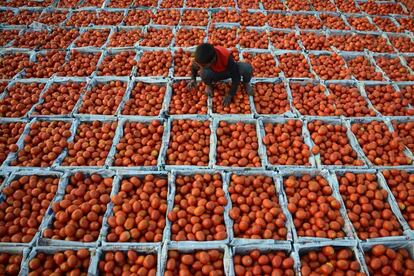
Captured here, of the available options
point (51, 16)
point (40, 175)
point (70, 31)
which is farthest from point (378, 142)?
point (51, 16)

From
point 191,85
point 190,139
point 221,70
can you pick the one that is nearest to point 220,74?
point 221,70

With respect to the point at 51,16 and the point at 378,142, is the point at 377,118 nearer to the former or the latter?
the point at 378,142

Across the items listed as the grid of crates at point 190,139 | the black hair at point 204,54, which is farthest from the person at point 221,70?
the grid of crates at point 190,139

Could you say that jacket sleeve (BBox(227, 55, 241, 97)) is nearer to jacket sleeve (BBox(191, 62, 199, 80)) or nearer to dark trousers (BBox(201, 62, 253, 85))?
dark trousers (BBox(201, 62, 253, 85))

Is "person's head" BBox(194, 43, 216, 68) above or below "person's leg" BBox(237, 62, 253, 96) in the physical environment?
above

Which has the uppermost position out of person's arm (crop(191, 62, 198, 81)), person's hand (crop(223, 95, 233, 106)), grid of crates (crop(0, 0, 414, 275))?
person's arm (crop(191, 62, 198, 81))

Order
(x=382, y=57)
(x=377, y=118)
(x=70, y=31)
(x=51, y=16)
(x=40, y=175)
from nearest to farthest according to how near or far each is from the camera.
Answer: (x=40, y=175) < (x=377, y=118) < (x=382, y=57) < (x=70, y=31) < (x=51, y=16)

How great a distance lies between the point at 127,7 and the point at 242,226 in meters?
4.63

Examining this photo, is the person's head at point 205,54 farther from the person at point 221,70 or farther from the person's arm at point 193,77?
the person's arm at point 193,77

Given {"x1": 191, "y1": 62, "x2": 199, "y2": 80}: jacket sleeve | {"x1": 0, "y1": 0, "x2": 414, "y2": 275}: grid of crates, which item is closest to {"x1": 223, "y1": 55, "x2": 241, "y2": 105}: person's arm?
{"x1": 0, "y1": 0, "x2": 414, "y2": 275}: grid of crates

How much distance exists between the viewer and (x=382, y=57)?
4.55 m

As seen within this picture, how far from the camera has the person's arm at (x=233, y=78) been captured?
3405 millimetres

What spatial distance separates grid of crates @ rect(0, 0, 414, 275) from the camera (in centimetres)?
244

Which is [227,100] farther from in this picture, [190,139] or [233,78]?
[190,139]
